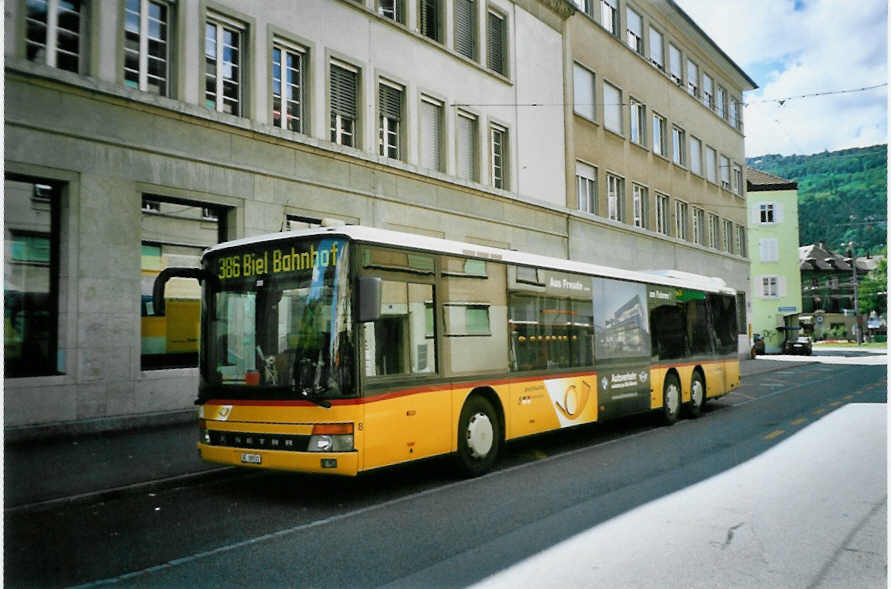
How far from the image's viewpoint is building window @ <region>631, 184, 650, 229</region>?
31.1 metres

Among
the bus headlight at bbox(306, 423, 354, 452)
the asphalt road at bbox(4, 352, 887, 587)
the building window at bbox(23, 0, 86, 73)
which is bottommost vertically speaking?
the asphalt road at bbox(4, 352, 887, 587)

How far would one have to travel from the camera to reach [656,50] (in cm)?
3334

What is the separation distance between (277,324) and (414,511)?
2.22m

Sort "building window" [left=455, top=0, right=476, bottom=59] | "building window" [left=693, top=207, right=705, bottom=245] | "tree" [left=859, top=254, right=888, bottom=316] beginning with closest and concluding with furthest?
"building window" [left=455, top=0, right=476, bottom=59] → "building window" [left=693, top=207, right=705, bottom=245] → "tree" [left=859, top=254, right=888, bottom=316]

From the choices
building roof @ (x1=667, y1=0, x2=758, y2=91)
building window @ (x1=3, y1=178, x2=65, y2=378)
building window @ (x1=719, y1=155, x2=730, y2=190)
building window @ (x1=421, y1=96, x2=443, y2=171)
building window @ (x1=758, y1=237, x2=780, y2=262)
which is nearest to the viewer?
building window @ (x1=3, y1=178, x2=65, y2=378)

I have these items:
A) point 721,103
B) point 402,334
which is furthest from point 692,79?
point 402,334

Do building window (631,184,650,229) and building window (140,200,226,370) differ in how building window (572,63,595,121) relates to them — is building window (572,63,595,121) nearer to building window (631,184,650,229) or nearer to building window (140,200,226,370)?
building window (631,184,650,229)

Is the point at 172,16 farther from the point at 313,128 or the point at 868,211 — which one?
the point at 868,211

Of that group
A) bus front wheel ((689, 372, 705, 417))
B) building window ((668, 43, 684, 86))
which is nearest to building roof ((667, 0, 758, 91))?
building window ((668, 43, 684, 86))

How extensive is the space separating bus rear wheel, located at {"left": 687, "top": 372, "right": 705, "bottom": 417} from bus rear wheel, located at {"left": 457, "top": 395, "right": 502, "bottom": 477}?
7.05m

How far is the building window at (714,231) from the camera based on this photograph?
3931cm

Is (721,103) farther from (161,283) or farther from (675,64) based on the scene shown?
(161,283)

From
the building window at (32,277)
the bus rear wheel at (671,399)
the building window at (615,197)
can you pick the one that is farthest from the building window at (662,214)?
the building window at (32,277)

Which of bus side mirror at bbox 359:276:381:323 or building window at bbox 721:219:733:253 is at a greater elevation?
building window at bbox 721:219:733:253
